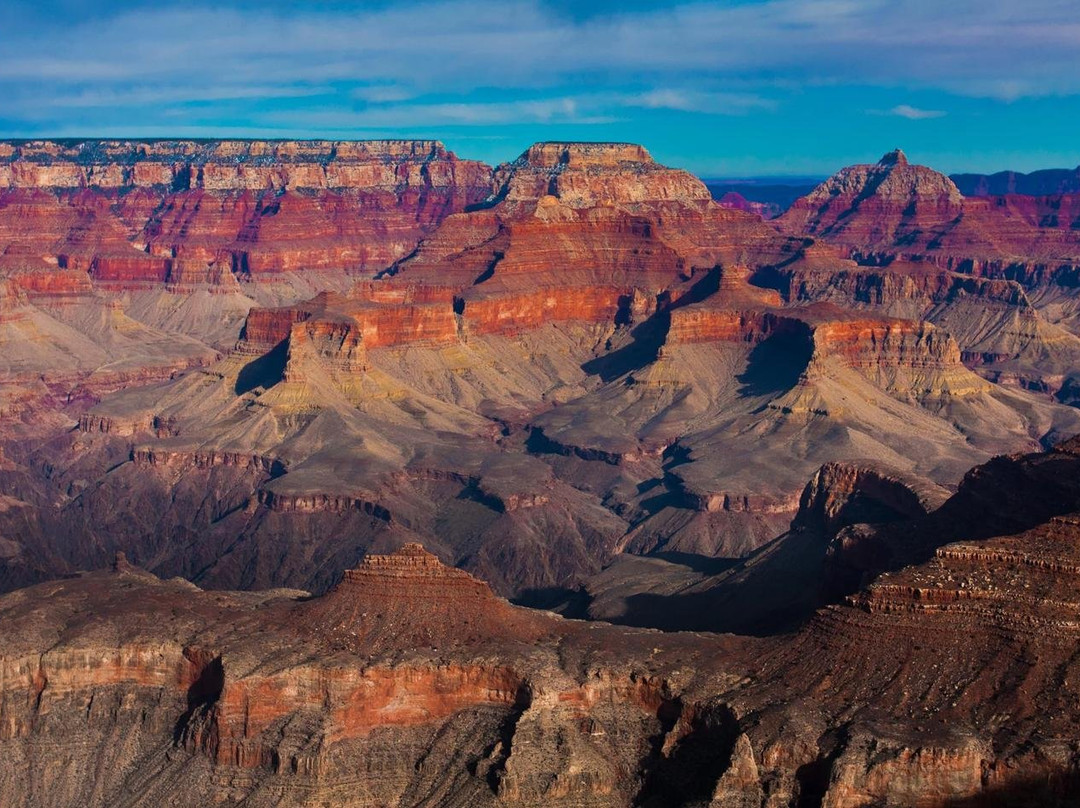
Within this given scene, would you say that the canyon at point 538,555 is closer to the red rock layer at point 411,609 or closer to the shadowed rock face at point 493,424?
the red rock layer at point 411,609

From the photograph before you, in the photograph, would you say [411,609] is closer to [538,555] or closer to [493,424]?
[538,555]

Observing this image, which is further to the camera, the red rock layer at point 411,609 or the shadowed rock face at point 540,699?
the red rock layer at point 411,609

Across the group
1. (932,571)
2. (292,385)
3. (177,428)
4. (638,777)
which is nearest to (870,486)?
(932,571)

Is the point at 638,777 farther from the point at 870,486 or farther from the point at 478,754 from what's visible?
the point at 870,486

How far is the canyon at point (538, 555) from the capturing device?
5816 cm

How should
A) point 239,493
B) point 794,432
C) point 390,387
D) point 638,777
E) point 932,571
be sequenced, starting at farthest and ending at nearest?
point 390,387 → point 794,432 → point 239,493 → point 932,571 → point 638,777

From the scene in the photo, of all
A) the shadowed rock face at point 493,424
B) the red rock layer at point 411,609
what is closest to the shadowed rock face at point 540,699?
Result: the red rock layer at point 411,609

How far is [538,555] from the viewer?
399ft

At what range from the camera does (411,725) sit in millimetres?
61812

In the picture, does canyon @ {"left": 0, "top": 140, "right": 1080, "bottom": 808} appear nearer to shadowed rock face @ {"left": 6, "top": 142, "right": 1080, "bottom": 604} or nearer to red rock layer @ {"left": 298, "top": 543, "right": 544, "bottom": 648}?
red rock layer @ {"left": 298, "top": 543, "right": 544, "bottom": 648}

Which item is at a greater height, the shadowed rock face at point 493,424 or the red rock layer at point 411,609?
the red rock layer at point 411,609

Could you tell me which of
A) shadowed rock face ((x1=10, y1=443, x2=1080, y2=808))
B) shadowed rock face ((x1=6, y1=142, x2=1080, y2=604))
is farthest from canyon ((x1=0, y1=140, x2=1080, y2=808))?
shadowed rock face ((x1=6, y1=142, x2=1080, y2=604))

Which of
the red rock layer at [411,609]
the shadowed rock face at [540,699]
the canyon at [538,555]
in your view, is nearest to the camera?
the shadowed rock face at [540,699]

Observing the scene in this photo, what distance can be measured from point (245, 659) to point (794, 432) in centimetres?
9103
